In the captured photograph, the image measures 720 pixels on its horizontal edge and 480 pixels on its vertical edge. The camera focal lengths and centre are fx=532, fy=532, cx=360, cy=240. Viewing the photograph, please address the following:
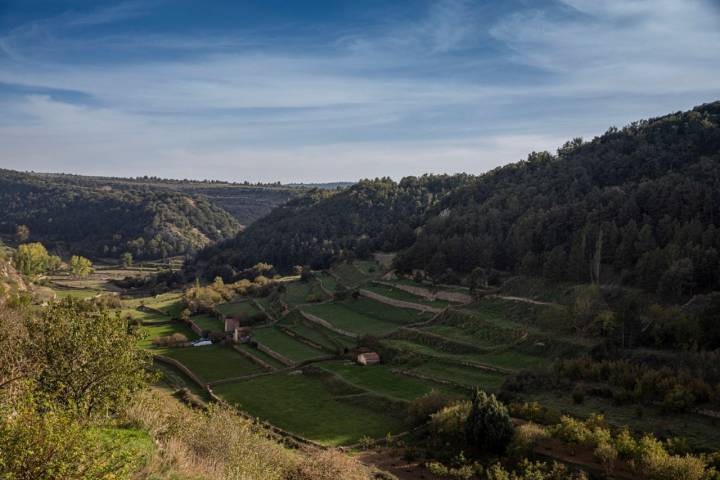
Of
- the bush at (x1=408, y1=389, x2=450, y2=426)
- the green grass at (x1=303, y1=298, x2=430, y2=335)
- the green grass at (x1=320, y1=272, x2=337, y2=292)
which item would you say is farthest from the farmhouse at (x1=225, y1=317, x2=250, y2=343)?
the bush at (x1=408, y1=389, x2=450, y2=426)

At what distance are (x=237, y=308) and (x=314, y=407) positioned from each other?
4040cm

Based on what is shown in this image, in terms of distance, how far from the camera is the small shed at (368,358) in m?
45.8

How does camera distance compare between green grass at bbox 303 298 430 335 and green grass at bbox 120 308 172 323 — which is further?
green grass at bbox 120 308 172 323

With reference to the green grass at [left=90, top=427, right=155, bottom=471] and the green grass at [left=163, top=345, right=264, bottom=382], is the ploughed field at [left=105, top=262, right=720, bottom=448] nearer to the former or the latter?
the green grass at [left=163, top=345, right=264, bottom=382]

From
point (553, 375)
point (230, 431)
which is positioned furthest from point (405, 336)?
point (230, 431)

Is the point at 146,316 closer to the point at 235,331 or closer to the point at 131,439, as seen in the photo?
the point at 235,331

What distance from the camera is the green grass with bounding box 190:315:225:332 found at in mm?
67688

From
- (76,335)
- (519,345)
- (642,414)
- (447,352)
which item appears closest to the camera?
(76,335)

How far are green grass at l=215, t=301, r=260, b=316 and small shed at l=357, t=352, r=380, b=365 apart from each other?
1079 inches

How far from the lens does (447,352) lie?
43.4 meters

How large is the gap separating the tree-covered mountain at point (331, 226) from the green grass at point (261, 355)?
3688 cm

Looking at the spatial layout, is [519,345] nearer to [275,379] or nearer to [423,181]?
[275,379]

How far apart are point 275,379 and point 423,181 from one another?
103m

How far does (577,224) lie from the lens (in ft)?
182
